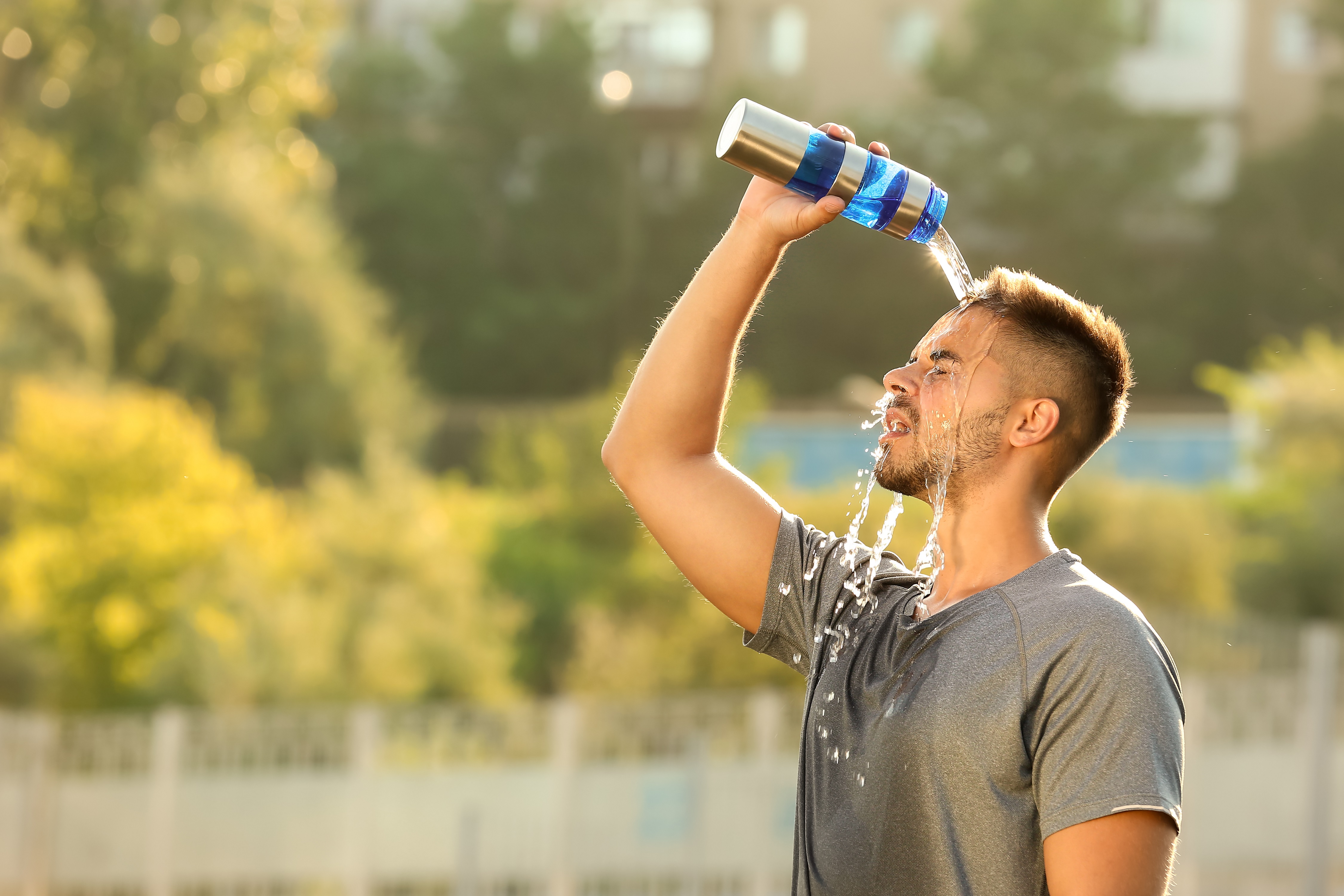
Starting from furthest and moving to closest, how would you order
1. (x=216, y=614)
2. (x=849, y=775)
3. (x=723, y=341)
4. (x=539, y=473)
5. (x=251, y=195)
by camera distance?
(x=251, y=195), (x=539, y=473), (x=216, y=614), (x=723, y=341), (x=849, y=775)

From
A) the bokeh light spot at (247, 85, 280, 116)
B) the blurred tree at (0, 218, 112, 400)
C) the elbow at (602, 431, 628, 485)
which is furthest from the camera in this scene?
the bokeh light spot at (247, 85, 280, 116)

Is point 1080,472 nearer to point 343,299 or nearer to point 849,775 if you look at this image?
Answer: point 343,299

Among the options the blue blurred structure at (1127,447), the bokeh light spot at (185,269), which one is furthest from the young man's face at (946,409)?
the bokeh light spot at (185,269)

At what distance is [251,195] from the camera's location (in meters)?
14.4

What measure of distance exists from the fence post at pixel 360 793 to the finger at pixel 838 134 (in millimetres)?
5221

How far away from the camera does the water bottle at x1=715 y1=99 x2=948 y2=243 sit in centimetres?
161

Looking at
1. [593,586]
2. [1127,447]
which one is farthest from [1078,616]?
[1127,447]

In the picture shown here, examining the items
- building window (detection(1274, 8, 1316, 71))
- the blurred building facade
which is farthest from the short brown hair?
building window (detection(1274, 8, 1316, 71))

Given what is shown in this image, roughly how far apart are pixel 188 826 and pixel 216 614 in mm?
1214

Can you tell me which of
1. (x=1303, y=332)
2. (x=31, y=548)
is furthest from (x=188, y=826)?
(x=1303, y=332)

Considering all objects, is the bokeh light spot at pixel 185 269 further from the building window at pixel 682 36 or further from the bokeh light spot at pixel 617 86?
the building window at pixel 682 36

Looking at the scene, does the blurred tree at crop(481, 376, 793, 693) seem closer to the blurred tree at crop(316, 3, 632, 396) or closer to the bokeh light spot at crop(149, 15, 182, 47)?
the bokeh light spot at crop(149, 15, 182, 47)

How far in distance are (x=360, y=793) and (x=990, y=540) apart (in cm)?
547

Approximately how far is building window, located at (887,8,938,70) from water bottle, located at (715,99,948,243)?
2632 centimetres
